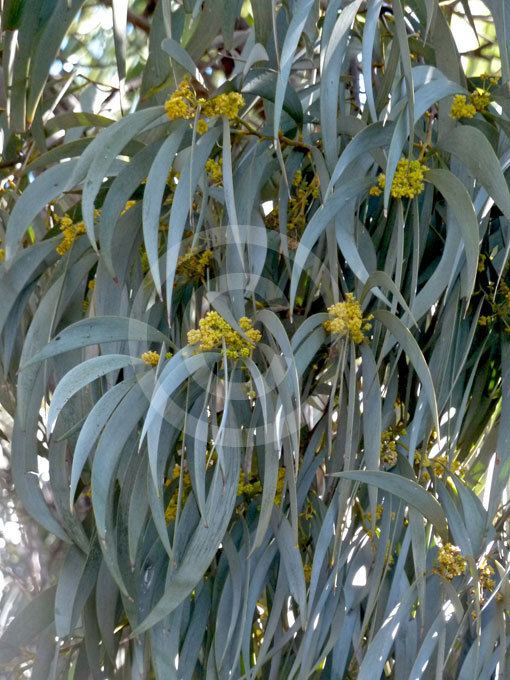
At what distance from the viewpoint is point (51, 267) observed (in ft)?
3.68

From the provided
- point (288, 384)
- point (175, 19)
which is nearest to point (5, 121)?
point (175, 19)

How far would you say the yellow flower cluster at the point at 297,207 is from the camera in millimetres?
1049

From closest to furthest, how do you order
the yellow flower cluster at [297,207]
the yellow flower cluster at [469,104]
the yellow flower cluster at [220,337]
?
the yellow flower cluster at [220,337]
the yellow flower cluster at [469,104]
the yellow flower cluster at [297,207]

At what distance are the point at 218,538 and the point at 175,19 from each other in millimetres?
675

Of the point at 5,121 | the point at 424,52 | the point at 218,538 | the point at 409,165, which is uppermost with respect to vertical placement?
the point at 5,121

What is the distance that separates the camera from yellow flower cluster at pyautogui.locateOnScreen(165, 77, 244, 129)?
882 mm

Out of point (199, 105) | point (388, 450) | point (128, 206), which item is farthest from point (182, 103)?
point (388, 450)

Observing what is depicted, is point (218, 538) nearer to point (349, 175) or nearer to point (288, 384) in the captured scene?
point (288, 384)

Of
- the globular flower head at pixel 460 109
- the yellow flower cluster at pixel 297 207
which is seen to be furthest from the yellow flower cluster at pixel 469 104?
the yellow flower cluster at pixel 297 207

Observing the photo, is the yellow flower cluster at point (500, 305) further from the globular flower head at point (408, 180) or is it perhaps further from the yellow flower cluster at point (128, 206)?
the yellow flower cluster at point (128, 206)

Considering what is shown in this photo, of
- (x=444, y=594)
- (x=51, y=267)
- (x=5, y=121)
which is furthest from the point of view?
(x=5, y=121)

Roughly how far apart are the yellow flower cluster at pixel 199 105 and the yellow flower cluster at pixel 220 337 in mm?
187

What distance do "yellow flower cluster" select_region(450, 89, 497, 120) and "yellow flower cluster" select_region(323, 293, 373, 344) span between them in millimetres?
214

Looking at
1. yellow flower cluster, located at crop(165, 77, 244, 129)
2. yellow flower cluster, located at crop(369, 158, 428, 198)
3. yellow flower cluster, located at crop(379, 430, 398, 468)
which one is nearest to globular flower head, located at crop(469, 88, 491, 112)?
yellow flower cluster, located at crop(369, 158, 428, 198)
